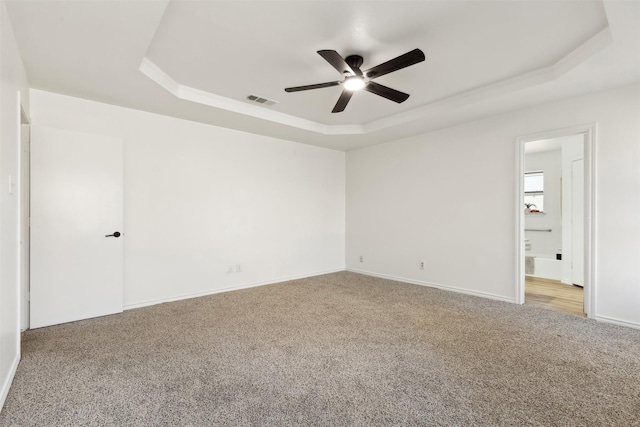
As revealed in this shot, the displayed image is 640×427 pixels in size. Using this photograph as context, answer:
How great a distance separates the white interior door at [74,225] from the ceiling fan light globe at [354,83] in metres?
2.68

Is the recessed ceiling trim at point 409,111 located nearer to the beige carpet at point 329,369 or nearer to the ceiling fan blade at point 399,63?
the ceiling fan blade at point 399,63

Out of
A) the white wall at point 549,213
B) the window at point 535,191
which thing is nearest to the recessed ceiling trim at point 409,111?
the white wall at point 549,213

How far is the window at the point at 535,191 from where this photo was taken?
6496 millimetres

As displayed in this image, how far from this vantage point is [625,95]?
124 inches

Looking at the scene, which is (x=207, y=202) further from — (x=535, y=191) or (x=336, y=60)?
(x=535, y=191)

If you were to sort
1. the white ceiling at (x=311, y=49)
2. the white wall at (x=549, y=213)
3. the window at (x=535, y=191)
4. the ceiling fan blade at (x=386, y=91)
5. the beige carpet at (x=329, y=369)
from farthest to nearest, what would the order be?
the window at (x=535, y=191)
the white wall at (x=549, y=213)
the ceiling fan blade at (x=386, y=91)
the white ceiling at (x=311, y=49)
the beige carpet at (x=329, y=369)

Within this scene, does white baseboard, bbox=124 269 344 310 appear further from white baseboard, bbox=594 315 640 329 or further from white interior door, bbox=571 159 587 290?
white interior door, bbox=571 159 587 290

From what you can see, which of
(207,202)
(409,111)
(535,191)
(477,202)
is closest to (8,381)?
(207,202)

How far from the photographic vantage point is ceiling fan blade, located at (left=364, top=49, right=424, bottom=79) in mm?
2223

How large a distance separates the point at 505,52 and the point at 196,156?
3.79 metres

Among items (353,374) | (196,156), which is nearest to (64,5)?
(196,156)

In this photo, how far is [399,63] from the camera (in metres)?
2.37

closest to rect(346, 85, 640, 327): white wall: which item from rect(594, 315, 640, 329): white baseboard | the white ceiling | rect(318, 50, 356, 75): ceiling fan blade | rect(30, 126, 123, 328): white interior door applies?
rect(594, 315, 640, 329): white baseboard

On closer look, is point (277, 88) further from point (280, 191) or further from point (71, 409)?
point (71, 409)
